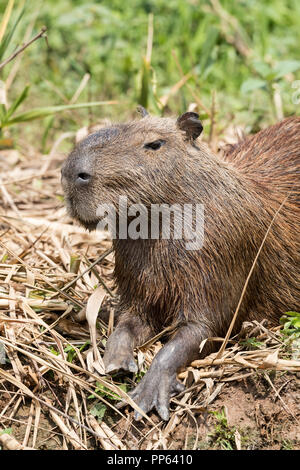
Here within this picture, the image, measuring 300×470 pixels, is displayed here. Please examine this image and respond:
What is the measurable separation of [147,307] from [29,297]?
0.72 meters

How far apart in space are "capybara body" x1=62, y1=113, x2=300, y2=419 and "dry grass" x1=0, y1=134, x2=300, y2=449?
12 centimetres

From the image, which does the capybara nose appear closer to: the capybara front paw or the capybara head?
the capybara head

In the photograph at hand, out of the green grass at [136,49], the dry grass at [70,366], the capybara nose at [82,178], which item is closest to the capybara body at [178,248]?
the capybara nose at [82,178]

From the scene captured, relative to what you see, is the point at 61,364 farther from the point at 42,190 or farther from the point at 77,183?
the point at 42,190

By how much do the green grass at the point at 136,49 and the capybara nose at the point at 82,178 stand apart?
11.6 ft

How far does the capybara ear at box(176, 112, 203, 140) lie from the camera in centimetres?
371

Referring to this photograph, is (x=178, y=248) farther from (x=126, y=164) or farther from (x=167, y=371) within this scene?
(x=167, y=371)

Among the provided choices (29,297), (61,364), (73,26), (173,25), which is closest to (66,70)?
(73,26)

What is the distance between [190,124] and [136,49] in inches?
190

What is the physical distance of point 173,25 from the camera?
26.9 feet

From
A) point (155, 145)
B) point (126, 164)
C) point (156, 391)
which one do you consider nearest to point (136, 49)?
point (155, 145)

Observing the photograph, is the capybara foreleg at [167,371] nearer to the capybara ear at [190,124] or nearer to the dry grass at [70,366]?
the dry grass at [70,366]

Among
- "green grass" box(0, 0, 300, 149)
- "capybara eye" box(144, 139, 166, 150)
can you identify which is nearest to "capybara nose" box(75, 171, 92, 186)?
"capybara eye" box(144, 139, 166, 150)

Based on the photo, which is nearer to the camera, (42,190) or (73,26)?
(42,190)
